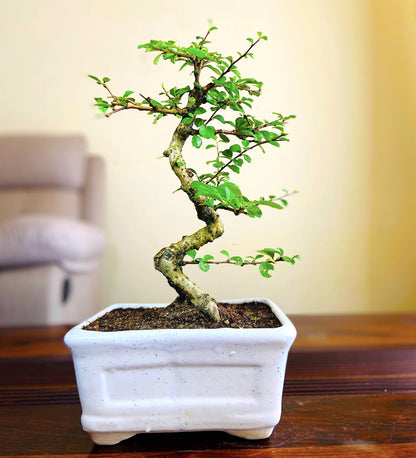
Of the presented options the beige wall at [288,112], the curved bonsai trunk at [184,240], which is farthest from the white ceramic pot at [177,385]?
the beige wall at [288,112]

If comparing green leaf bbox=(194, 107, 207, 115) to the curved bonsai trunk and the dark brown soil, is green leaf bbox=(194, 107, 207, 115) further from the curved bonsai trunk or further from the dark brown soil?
the dark brown soil

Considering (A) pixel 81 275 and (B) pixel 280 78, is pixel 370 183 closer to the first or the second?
(B) pixel 280 78

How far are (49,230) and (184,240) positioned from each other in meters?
1.01

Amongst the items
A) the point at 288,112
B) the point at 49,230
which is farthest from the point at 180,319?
the point at 288,112

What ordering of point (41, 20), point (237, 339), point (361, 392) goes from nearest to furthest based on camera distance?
point (237, 339), point (361, 392), point (41, 20)

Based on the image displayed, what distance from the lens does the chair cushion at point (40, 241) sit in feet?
4.80

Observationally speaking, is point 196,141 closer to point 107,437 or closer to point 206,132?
point 206,132

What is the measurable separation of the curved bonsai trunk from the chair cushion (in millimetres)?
1006

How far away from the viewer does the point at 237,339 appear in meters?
0.50

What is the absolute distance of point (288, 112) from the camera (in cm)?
206

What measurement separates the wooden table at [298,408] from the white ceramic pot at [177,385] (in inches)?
1.1

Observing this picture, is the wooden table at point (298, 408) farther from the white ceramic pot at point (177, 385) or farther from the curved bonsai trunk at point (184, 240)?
the curved bonsai trunk at point (184, 240)

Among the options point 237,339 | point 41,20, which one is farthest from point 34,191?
point 237,339

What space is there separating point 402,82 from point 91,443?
2272mm
